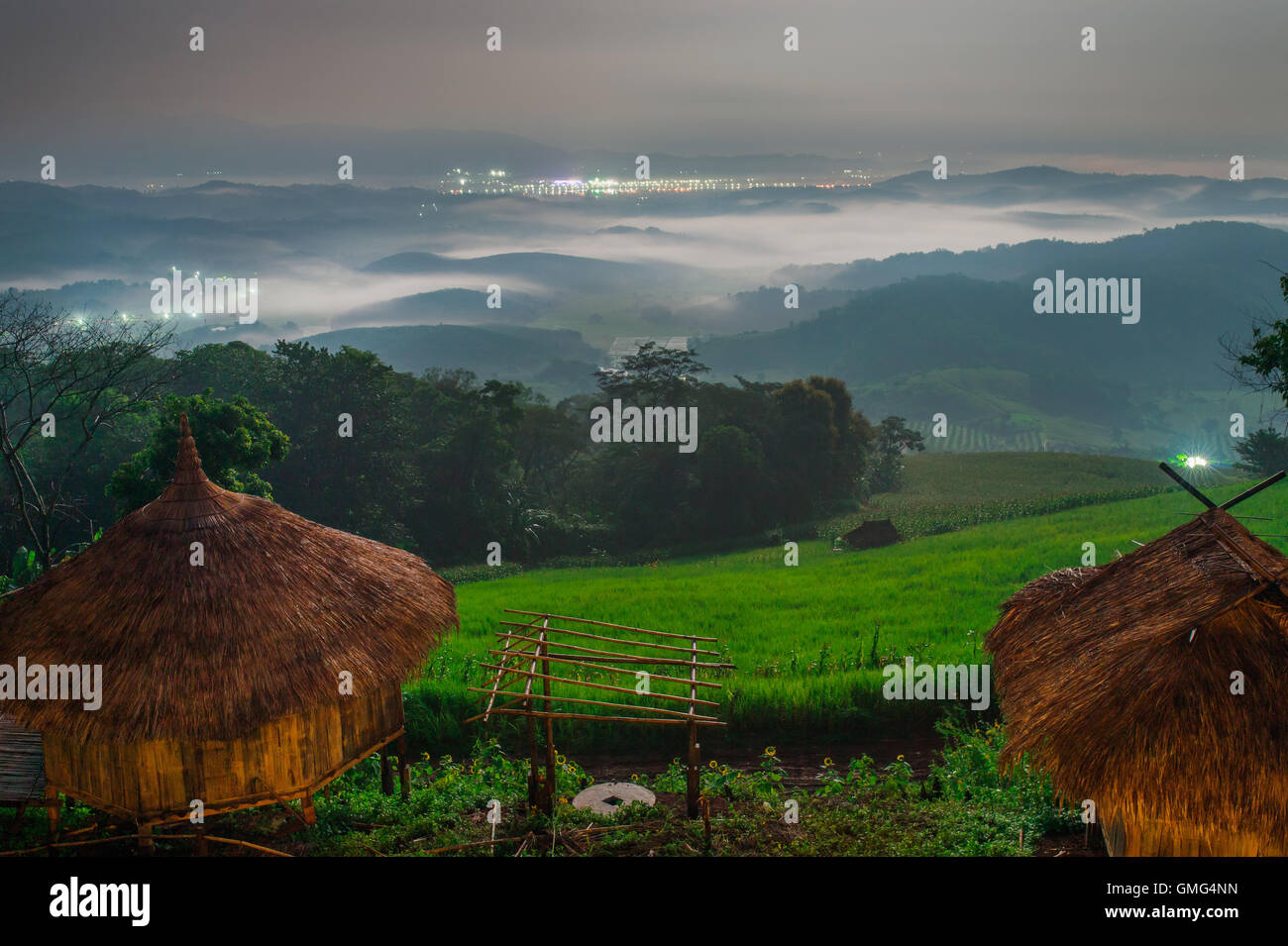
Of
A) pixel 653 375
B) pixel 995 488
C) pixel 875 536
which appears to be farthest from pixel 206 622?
pixel 995 488

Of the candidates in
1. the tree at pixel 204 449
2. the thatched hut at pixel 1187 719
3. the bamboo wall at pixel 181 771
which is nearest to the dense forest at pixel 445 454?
the tree at pixel 204 449

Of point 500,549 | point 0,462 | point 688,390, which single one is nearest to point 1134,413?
point 688,390

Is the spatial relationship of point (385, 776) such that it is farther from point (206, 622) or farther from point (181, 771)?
point (206, 622)

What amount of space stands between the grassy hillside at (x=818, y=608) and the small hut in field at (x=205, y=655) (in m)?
3.78

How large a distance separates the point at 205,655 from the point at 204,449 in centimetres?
1272

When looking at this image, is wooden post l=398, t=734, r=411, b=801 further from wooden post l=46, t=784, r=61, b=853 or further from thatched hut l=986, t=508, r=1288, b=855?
thatched hut l=986, t=508, r=1288, b=855

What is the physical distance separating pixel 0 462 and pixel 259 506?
1152 inches

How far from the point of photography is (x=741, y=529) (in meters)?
39.4

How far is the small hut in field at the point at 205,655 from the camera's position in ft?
28.9

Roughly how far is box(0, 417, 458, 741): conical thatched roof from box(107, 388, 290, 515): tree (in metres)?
10.4

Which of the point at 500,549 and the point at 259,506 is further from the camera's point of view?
the point at 500,549
